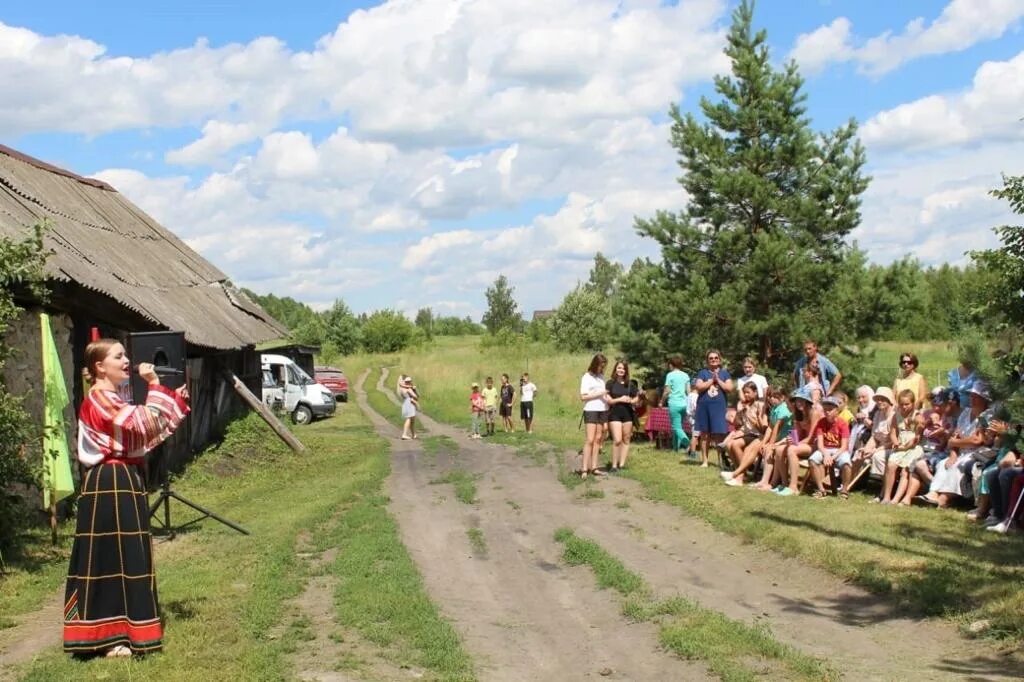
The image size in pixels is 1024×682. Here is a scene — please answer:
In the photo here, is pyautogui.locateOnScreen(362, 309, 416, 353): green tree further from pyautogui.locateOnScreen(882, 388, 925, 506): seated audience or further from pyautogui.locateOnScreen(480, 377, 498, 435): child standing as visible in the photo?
pyautogui.locateOnScreen(882, 388, 925, 506): seated audience

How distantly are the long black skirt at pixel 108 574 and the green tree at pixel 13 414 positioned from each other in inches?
131

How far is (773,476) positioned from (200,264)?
Result: 15.6 m

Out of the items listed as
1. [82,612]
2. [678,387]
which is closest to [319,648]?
[82,612]

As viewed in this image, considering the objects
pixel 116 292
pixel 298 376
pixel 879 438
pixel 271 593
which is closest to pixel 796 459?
pixel 879 438

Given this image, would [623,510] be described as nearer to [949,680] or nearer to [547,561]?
[547,561]

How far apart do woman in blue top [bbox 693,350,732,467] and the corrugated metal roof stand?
806 cm

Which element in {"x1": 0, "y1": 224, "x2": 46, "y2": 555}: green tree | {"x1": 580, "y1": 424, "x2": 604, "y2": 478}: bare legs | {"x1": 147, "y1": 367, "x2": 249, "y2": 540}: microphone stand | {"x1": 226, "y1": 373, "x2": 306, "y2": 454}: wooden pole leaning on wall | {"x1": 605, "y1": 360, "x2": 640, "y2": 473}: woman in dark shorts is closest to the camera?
{"x1": 147, "y1": 367, "x2": 249, "y2": 540}: microphone stand

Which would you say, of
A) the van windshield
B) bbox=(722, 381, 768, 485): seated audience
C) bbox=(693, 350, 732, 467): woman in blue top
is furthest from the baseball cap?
the van windshield

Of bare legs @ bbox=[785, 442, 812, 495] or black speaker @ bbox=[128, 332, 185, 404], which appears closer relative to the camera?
black speaker @ bbox=[128, 332, 185, 404]

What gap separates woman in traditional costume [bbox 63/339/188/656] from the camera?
6.18m

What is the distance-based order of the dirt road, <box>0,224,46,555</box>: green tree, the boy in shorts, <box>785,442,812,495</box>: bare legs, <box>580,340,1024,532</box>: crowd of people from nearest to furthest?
the dirt road → <box>0,224,46,555</box>: green tree → <box>580,340,1024,532</box>: crowd of people → the boy in shorts → <box>785,442,812,495</box>: bare legs

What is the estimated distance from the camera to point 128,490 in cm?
628

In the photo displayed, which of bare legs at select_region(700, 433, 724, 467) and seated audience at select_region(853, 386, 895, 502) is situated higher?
seated audience at select_region(853, 386, 895, 502)

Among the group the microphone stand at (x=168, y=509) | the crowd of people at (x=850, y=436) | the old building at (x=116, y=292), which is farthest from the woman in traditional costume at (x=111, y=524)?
the crowd of people at (x=850, y=436)
